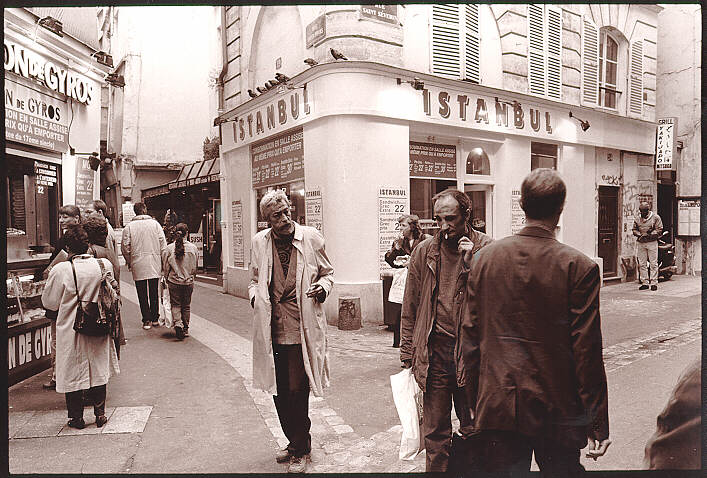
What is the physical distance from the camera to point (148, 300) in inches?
291

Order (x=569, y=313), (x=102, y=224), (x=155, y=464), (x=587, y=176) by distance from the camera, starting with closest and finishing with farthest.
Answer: (x=569, y=313)
(x=155, y=464)
(x=102, y=224)
(x=587, y=176)

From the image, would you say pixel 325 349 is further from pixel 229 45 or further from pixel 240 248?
pixel 240 248

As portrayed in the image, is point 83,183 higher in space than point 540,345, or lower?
higher

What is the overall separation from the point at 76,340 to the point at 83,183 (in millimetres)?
2452

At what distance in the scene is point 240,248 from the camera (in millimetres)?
7441

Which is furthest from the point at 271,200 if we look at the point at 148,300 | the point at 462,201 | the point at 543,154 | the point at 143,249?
the point at 148,300

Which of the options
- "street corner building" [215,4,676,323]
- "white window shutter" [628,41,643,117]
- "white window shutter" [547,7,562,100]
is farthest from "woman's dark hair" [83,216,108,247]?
"white window shutter" [628,41,643,117]

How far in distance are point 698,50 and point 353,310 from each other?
4.25m

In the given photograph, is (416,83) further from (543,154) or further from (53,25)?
(53,25)

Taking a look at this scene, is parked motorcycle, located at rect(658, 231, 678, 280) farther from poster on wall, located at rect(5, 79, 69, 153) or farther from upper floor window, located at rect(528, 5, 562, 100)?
poster on wall, located at rect(5, 79, 69, 153)

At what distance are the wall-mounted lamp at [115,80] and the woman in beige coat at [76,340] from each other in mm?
2013

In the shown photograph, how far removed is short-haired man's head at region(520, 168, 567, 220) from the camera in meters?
2.15

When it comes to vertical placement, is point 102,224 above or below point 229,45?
below

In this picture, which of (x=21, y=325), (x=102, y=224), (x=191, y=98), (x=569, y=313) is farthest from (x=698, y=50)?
(x=21, y=325)
